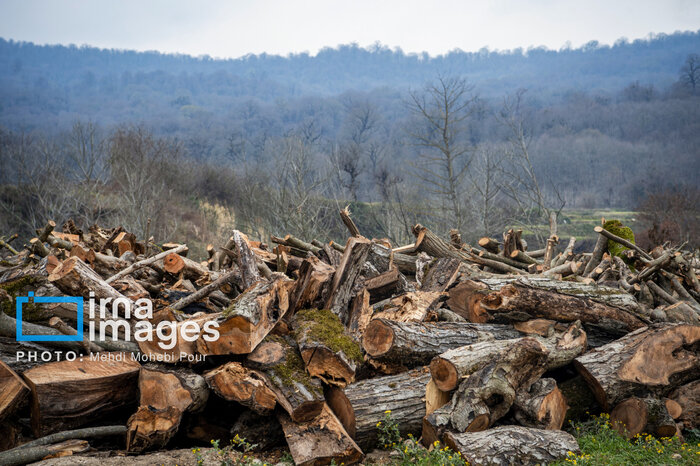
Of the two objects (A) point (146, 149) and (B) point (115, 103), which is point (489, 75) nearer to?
(B) point (115, 103)

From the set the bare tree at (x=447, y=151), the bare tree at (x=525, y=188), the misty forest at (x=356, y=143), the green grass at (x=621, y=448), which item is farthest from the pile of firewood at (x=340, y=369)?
the bare tree at (x=447, y=151)

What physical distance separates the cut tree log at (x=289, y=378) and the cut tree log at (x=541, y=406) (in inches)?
64.6

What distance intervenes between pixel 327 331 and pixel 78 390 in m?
1.93

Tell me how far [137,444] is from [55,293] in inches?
69.5

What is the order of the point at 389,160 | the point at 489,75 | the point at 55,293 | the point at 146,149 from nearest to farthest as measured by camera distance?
the point at 55,293 → the point at 146,149 → the point at 389,160 → the point at 489,75

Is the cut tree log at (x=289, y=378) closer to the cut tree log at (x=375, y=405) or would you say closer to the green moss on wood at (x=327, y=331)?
the green moss on wood at (x=327, y=331)

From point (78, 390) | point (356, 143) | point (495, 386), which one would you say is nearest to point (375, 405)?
point (495, 386)

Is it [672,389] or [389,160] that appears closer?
[672,389]

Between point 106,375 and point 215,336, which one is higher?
point 215,336

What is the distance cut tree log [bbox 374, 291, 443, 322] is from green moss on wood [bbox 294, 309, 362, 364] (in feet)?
2.28

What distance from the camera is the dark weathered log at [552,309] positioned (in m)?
4.95


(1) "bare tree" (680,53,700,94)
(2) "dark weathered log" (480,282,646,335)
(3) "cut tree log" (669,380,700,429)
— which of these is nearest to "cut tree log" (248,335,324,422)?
(2) "dark weathered log" (480,282,646,335)

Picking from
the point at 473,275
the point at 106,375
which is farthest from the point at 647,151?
the point at 106,375

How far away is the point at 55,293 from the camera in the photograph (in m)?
4.62
